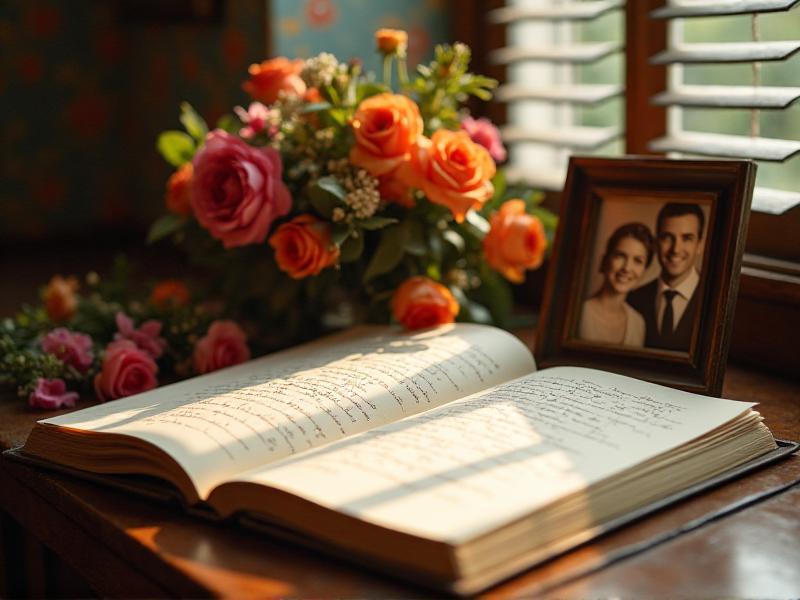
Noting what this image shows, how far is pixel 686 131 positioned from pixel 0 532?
0.94m

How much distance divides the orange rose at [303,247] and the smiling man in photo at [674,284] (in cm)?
32

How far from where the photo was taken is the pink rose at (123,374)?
3.21ft

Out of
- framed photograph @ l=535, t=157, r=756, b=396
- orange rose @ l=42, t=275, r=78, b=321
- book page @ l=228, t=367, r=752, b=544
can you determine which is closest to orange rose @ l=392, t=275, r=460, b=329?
framed photograph @ l=535, t=157, r=756, b=396

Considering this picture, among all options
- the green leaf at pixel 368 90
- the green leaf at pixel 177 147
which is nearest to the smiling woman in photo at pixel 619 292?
the green leaf at pixel 368 90

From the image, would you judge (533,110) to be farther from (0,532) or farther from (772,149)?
(0,532)

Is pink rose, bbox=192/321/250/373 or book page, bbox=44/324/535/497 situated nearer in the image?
book page, bbox=44/324/535/497

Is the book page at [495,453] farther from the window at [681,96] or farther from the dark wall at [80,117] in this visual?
the dark wall at [80,117]

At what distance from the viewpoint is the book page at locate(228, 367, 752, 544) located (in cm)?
60

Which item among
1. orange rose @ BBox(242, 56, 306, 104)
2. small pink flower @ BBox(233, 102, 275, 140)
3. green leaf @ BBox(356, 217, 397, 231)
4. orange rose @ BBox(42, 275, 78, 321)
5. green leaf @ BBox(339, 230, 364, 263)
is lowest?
orange rose @ BBox(42, 275, 78, 321)

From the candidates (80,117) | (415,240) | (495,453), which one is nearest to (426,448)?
(495,453)

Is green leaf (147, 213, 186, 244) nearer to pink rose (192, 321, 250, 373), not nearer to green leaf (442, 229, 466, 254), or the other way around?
pink rose (192, 321, 250, 373)

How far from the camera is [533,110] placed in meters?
1.52

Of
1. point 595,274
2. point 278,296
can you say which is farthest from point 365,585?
point 278,296

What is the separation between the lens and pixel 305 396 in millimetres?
817
